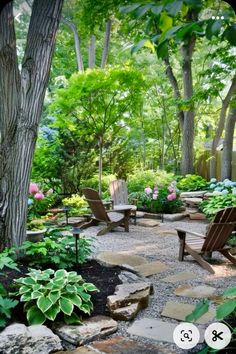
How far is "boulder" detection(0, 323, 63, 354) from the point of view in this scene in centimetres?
238

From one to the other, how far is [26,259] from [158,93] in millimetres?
10297

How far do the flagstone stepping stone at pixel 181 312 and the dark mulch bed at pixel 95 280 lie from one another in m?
0.50

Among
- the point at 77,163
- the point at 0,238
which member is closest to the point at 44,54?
the point at 0,238

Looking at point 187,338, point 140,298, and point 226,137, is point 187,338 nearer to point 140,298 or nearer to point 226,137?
point 140,298

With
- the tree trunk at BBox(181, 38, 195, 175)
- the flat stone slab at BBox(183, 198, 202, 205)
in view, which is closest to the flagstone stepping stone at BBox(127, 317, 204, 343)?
the flat stone slab at BBox(183, 198, 202, 205)

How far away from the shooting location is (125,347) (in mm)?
2564

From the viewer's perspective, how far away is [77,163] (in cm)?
964

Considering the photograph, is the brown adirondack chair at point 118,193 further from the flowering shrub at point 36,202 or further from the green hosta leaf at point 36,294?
the green hosta leaf at point 36,294

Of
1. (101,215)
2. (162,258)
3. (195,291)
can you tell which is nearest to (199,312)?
(195,291)

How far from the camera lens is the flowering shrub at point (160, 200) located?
27.2ft

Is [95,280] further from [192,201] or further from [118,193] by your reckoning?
[192,201]

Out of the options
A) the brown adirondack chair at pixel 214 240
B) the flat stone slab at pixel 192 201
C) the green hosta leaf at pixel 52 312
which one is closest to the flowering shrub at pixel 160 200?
the flat stone slab at pixel 192 201

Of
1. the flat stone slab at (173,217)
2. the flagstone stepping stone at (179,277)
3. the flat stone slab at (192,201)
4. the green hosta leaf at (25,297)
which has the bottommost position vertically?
→ the flagstone stepping stone at (179,277)

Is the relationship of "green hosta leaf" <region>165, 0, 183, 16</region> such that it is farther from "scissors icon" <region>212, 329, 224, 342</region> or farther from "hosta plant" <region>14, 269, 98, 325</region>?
"hosta plant" <region>14, 269, 98, 325</region>
